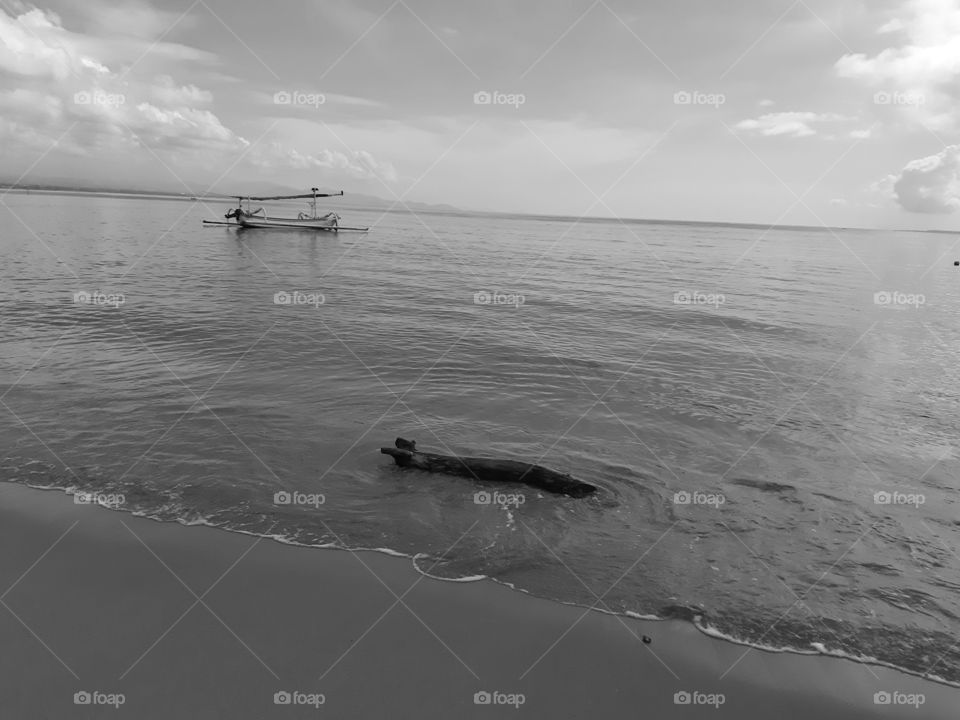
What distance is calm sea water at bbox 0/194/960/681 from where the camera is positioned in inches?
303

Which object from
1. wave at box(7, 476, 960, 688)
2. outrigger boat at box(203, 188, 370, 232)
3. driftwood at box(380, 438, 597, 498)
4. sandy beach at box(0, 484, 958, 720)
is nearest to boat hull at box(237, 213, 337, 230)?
outrigger boat at box(203, 188, 370, 232)

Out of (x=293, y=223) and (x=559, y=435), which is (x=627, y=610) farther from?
(x=293, y=223)

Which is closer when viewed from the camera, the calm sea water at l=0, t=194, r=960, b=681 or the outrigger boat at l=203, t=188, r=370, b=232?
the calm sea water at l=0, t=194, r=960, b=681

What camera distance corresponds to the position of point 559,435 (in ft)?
41.0

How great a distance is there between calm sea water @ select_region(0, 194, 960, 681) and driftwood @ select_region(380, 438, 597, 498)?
267 mm

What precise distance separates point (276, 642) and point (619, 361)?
1486 cm

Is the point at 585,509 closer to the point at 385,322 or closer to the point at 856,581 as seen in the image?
the point at 856,581

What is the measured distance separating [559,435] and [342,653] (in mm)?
7529

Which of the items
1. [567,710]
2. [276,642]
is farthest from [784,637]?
[276,642]

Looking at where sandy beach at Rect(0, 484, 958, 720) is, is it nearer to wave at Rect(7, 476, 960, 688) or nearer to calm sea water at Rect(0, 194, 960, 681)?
wave at Rect(7, 476, 960, 688)

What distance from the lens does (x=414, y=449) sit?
35.1 ft

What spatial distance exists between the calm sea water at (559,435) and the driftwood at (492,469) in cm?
27

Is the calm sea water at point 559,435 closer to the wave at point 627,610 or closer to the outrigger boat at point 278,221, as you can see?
the wave at point 627,610

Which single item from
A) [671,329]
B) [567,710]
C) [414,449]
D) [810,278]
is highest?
[810,278]
